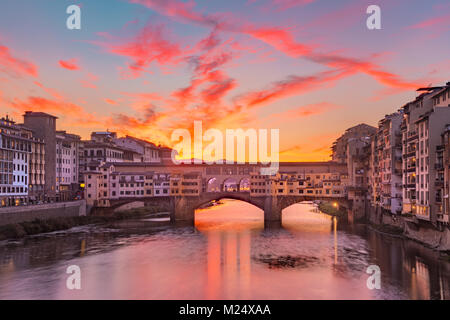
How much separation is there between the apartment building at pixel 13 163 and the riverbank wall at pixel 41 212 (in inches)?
208

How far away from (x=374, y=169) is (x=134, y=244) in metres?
35.9

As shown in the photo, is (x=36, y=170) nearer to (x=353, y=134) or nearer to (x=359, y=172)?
(x=359, y=172)

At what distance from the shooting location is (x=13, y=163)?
56281 mm

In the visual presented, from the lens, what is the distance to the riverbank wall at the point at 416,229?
114 ft

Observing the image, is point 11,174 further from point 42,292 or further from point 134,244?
point 42,292

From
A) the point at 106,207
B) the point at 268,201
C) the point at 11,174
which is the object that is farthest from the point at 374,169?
the point at 11,174

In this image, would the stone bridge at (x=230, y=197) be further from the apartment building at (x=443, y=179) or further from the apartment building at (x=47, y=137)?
the apartment building at (x=443, y=179)

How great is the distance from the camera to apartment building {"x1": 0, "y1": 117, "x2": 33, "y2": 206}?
2124 inches

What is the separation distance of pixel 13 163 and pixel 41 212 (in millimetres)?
9156

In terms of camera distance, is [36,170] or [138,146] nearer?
[36,170]

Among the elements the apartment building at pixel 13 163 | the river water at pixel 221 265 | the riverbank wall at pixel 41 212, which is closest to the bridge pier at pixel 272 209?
the river water at pixel 221 265

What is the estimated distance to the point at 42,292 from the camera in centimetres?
2695

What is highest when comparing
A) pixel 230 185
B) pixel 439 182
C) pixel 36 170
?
pixel 36 170

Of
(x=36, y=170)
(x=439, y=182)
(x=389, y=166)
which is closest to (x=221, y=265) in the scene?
A: (x=439, y=182)
